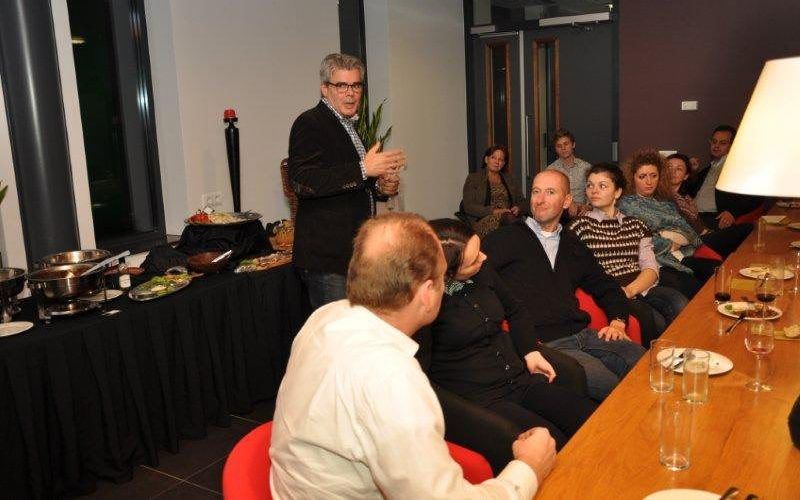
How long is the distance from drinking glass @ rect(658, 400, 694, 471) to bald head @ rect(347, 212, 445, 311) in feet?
1.95

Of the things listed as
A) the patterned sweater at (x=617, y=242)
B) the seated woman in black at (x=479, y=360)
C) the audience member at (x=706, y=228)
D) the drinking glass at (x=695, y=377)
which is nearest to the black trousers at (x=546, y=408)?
→ the seated woman in black at (x=479, y=360)

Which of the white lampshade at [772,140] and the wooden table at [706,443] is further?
the wooden table at [706,443]

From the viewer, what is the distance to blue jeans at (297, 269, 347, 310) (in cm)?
303

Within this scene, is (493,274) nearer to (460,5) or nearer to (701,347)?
(701,347)

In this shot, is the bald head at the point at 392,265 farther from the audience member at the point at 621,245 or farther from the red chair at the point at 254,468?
the audience member at the point at 621,245

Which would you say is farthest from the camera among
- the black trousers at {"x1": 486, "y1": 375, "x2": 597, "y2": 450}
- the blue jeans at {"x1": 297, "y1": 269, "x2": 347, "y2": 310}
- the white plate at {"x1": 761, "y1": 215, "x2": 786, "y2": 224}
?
the white plate at {"x1": 761, "y1": 215, "x2": 786, "y2": 224}

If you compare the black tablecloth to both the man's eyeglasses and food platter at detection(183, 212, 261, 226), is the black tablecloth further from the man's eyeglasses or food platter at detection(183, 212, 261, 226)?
the man's eyeglasses

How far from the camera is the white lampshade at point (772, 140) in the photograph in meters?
1.12

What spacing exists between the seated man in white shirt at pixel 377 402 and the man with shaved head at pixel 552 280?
1360 millimetres

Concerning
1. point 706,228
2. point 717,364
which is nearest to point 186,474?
point 717,364

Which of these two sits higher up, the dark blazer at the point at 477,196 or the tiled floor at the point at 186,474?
the dark blazer at the point at 477,196

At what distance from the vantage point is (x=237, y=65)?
4609mm

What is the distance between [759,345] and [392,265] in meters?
1.15

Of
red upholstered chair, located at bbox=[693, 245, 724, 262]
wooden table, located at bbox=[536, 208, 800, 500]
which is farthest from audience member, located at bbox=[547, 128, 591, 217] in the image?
wooden table, located at bbox=[536, 208, 800, 500]
